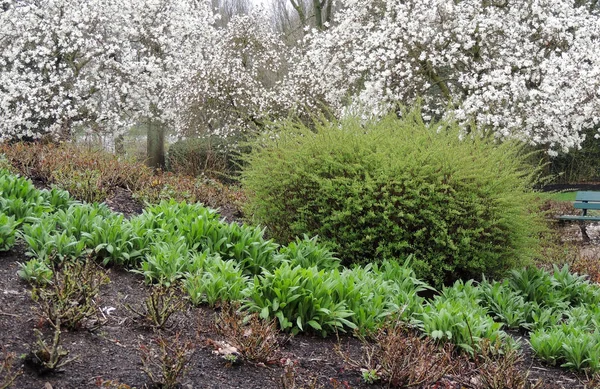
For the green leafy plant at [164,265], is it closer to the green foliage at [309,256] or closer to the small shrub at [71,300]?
the small shrub at [71,300]

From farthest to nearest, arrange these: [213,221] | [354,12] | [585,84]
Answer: [354,12] → [585,84] → [213,221]

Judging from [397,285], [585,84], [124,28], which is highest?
[124,28]

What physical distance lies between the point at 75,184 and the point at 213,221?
9.48ft

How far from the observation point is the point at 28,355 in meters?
2.85

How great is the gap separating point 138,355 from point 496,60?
32.0ft

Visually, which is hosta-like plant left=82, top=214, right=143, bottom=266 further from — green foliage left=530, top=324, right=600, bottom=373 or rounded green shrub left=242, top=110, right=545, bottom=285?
green foliage left=530, top=324, right=600, bottom=373

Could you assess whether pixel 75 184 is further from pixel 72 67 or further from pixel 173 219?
pixel 72 67

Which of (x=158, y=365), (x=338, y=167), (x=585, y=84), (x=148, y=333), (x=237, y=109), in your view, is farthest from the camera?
(x=237, y=109)

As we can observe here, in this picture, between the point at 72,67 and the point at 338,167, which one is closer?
the point at 338,167

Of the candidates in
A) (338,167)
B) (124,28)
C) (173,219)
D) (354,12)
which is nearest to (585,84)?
(354,12)

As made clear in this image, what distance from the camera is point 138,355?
10.4 feet

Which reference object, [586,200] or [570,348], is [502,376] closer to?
[570,348]

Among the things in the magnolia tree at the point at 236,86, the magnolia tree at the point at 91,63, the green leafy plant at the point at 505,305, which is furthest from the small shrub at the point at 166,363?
the magnolia tree at the point at 236,86

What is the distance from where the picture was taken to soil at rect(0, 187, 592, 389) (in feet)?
9.50
